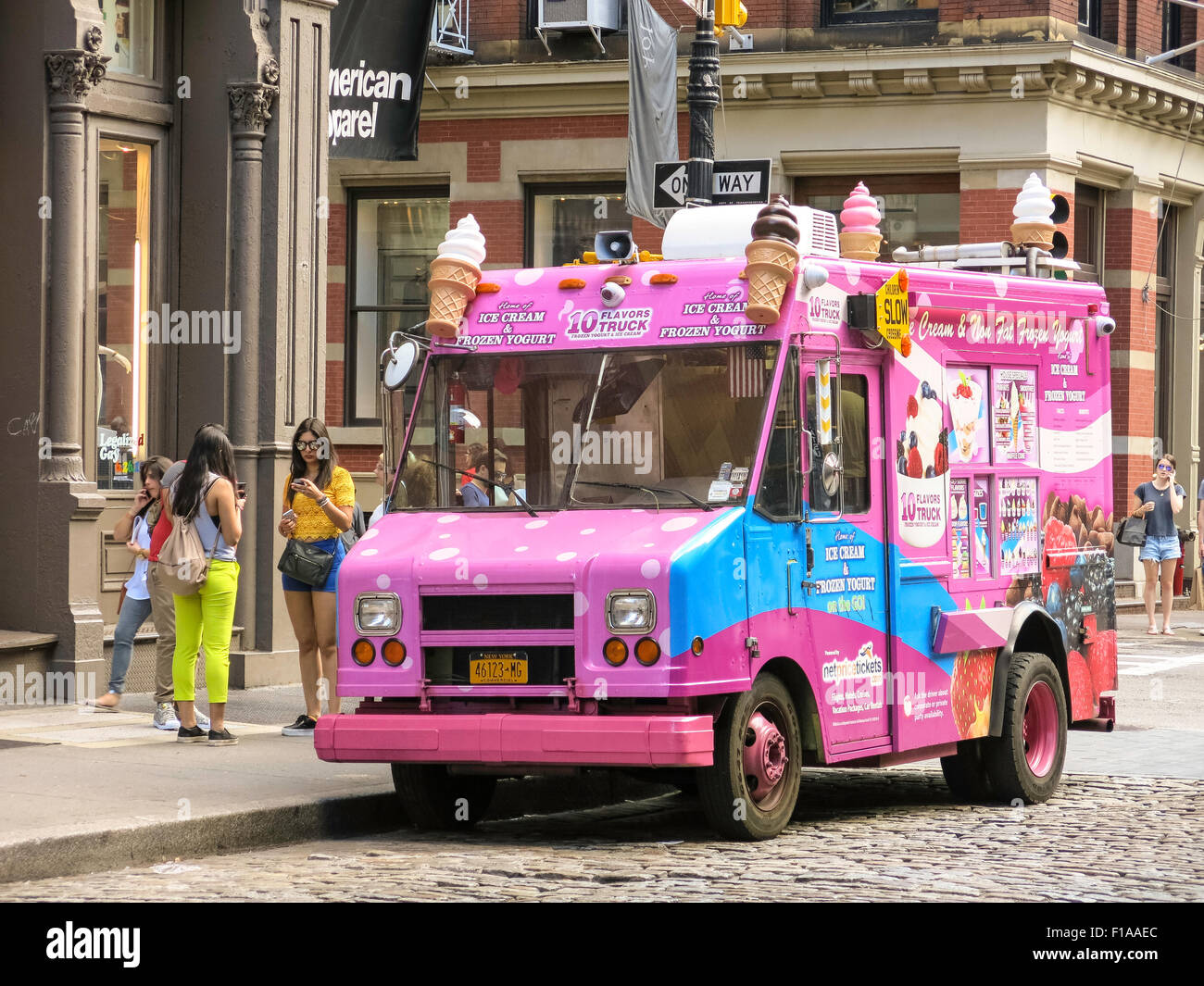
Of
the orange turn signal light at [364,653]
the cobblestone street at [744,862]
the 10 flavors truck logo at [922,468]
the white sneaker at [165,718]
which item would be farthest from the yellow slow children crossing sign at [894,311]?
the white sneaker at [165,718]

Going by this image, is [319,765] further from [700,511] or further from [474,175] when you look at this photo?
[474,175]

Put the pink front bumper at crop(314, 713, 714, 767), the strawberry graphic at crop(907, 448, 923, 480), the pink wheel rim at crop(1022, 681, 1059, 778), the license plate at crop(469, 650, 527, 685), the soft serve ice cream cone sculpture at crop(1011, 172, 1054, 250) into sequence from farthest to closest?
the soft serve ice cream cone sculpture at crop(1011, 172, 1054, 250)
the pink wheel rim at crop(1022, 681, 1059, 778)
the strawberry graphic at crop(907, 448, 923, 480)
the license plate at crop(469, 650, 527, 685)
the pink front bumper at crop(314, 713, 714, 767)

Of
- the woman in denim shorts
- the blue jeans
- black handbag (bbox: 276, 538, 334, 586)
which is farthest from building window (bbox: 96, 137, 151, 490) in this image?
the woman in denim shorts

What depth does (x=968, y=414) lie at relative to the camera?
1077 centimetres

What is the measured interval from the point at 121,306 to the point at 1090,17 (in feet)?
50.0

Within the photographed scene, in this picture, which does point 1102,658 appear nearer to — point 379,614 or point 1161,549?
point 379,614

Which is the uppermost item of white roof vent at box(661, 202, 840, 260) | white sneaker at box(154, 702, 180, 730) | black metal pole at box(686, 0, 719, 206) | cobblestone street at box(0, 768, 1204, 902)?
black metal pole at box(686, 0, 719, 206)

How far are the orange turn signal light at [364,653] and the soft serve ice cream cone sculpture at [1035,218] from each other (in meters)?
4.89

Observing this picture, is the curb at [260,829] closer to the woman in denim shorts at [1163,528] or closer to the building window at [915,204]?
the woman in denim shorts at [1163,528]

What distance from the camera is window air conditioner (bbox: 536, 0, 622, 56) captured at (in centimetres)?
2494

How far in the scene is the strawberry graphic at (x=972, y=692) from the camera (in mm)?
10594

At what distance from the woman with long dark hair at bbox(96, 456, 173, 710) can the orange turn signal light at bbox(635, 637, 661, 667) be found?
5.17 metres

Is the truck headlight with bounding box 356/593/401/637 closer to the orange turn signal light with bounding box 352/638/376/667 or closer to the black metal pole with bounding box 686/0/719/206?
the orange turn signal light with bounding box 352/638/376/667

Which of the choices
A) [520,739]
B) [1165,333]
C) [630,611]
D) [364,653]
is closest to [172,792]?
[364,653]
